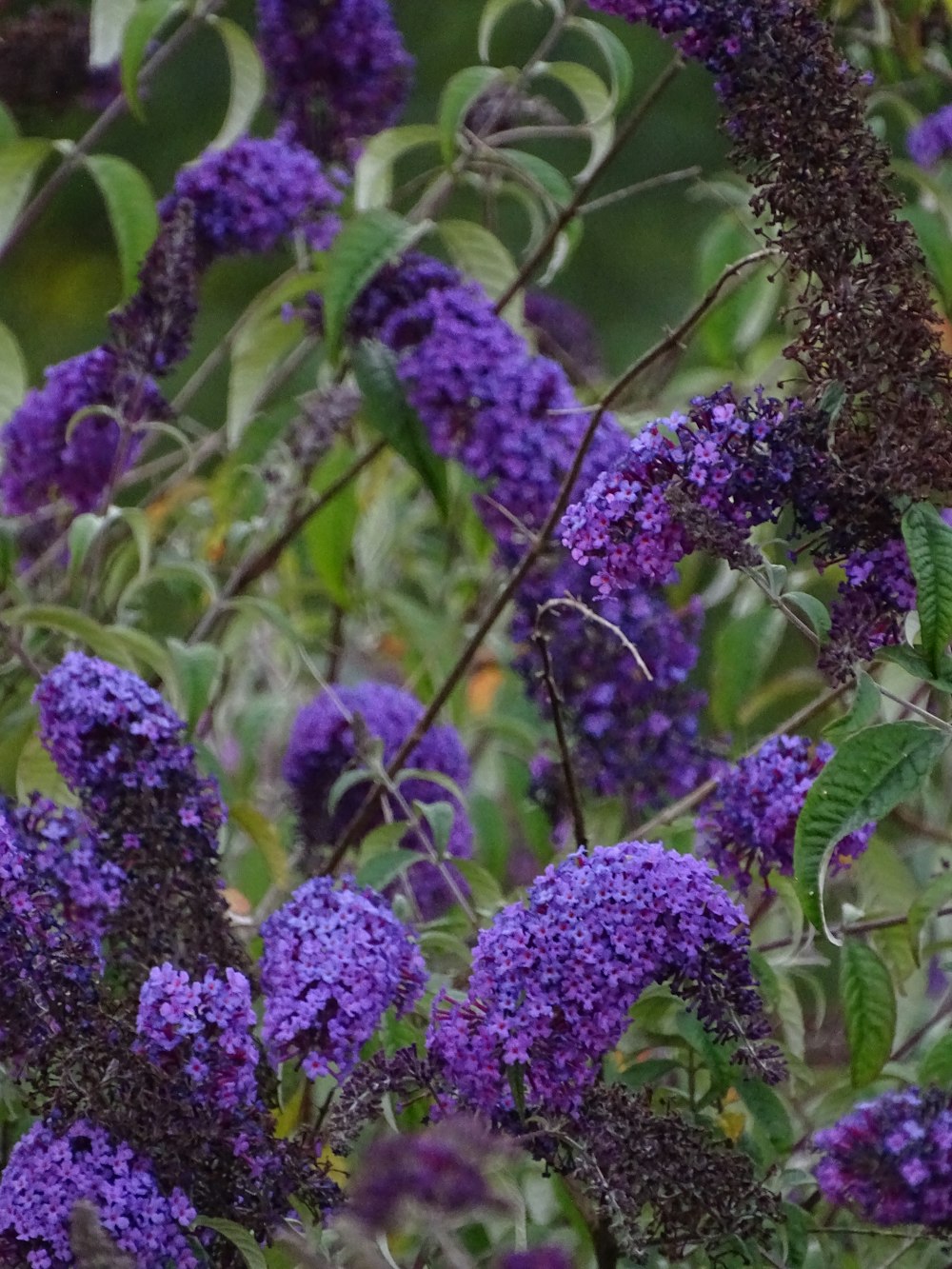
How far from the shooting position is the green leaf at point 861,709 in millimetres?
849

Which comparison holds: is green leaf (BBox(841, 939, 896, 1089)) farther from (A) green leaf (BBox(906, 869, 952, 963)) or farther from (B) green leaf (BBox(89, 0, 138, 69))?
(B) green leaf (BBox(89, 0, 138, 69))

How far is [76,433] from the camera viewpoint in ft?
4.65

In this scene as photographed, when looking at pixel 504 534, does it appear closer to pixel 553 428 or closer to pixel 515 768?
pixel 553 428

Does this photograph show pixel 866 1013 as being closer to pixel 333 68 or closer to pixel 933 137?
pixel 333 68

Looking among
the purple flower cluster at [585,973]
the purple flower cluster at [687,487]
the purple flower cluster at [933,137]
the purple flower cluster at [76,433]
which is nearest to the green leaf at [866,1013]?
the purple flower cluster at [585,973]

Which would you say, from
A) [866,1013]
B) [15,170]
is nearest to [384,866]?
[866,1013]

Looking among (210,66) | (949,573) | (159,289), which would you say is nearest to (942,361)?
(949,573)

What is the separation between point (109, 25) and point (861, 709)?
3.09ft

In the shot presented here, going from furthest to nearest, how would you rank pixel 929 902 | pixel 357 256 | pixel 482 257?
pixel 482 257 → pixel 357 256 → pixel 929 902

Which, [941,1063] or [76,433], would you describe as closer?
[941,1063]

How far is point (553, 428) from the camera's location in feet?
4.40

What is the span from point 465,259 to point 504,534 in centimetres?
31

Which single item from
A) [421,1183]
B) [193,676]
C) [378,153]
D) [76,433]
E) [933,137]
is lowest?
[421,1183]

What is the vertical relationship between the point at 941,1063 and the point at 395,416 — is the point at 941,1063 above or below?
below
